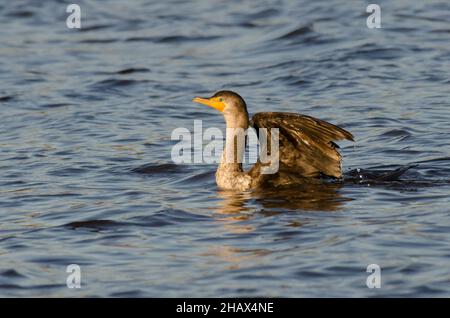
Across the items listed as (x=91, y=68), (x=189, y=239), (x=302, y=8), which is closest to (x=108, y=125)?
(x=91, y=68)

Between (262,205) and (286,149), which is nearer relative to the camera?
(262,205)

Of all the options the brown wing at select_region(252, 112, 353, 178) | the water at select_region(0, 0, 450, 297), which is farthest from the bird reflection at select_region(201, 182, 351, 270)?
the brown wing at select_region(252, 112, 353, 178)

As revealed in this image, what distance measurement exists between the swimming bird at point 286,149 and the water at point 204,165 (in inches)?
7.3

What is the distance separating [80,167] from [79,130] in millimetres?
1962

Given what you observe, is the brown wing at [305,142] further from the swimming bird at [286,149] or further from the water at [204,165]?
the water at [204,165]

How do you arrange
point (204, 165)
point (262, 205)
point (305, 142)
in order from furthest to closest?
point (204, 165) → point (305, 142) → point (262, 205)

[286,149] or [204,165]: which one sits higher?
[286,149]

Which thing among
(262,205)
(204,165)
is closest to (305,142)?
(262,205)

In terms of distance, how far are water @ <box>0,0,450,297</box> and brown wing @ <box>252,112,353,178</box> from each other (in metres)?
0.22

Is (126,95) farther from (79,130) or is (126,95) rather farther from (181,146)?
(181,146)

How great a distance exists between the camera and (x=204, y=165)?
1147 centimetres

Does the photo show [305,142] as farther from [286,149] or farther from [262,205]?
[262,205]

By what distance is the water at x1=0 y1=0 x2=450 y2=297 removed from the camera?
7.81 metres

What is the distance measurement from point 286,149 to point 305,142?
0.19 m
